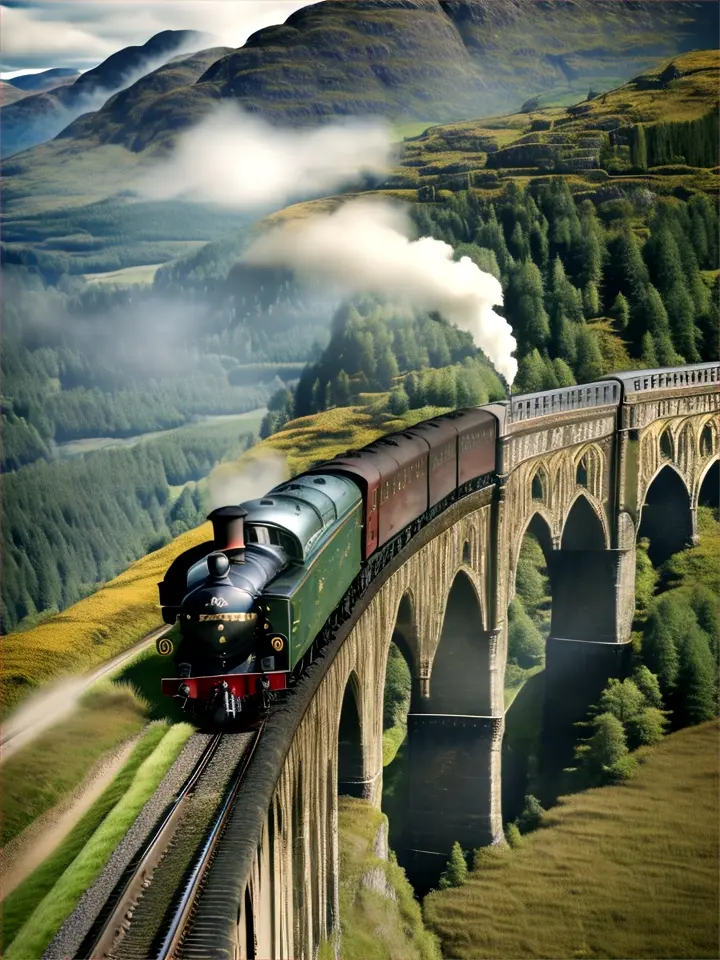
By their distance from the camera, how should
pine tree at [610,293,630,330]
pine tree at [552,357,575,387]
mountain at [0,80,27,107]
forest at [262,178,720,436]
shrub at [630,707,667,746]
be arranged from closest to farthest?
shrub at [630,707,667,746], forest at [262,178,720,436], pine tree at [552,357,575,387], mountain at [0,80,27,107], pine tree at [610,293,630,330]

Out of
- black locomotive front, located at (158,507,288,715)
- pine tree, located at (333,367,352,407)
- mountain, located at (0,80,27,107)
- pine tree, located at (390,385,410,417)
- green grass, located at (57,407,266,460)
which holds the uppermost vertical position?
mountain, located at (0,80,27,107)

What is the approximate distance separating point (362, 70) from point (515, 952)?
89.6 m

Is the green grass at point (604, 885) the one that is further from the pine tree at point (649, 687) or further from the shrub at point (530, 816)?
the pine tree at point (649, 687)

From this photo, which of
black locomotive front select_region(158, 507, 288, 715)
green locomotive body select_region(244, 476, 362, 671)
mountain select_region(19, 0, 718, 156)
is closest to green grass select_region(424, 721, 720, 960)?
green locomotive body select_region(244, 476, 362, 671)

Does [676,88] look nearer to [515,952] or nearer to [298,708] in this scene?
[515,952]

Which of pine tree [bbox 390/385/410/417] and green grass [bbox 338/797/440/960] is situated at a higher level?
pine tree [bbox 390/385/410/417]

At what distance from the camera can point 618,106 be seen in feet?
394

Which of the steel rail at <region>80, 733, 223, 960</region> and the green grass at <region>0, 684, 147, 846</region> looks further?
the green grass at <region>0, 684, 147, 846</region>

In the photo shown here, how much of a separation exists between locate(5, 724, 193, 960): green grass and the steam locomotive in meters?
0.99

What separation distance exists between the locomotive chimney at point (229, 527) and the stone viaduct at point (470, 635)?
3037mm

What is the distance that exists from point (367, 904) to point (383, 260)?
6694 centimetres

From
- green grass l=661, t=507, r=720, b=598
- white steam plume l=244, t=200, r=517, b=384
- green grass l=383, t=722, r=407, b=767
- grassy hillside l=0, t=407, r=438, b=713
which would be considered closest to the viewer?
grassy hillside l=0, t=407, r=438, b=713

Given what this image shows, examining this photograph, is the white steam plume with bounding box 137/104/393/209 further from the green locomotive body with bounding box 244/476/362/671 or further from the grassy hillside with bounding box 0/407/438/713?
the green locomotive body with bounding box 244/476/362/671

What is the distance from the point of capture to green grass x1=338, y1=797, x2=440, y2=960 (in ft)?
103
